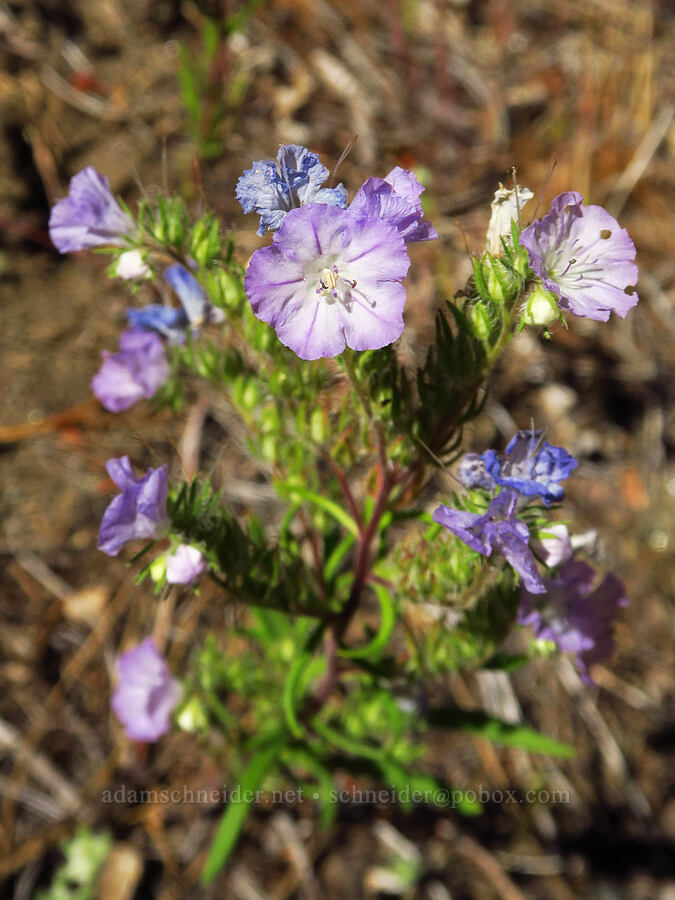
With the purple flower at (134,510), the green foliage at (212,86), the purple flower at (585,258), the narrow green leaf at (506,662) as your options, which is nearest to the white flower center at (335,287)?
the purple flower at (585,258)

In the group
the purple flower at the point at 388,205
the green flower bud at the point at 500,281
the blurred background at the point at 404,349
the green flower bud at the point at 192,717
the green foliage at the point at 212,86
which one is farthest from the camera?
the green foliage at the point at 212,86

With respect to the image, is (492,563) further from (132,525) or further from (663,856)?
(663,856)

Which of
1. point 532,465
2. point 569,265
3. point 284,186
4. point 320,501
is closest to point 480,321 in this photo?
point 569,265

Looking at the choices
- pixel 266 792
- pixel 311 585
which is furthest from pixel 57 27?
pixel 266 792

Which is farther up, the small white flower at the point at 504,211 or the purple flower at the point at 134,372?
the small white flower at the point at 504,211

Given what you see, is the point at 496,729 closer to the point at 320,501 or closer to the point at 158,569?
the point at 320,501

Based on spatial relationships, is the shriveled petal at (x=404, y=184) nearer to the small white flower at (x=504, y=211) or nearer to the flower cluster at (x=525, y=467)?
the small white flower at (x=504, y=211)
